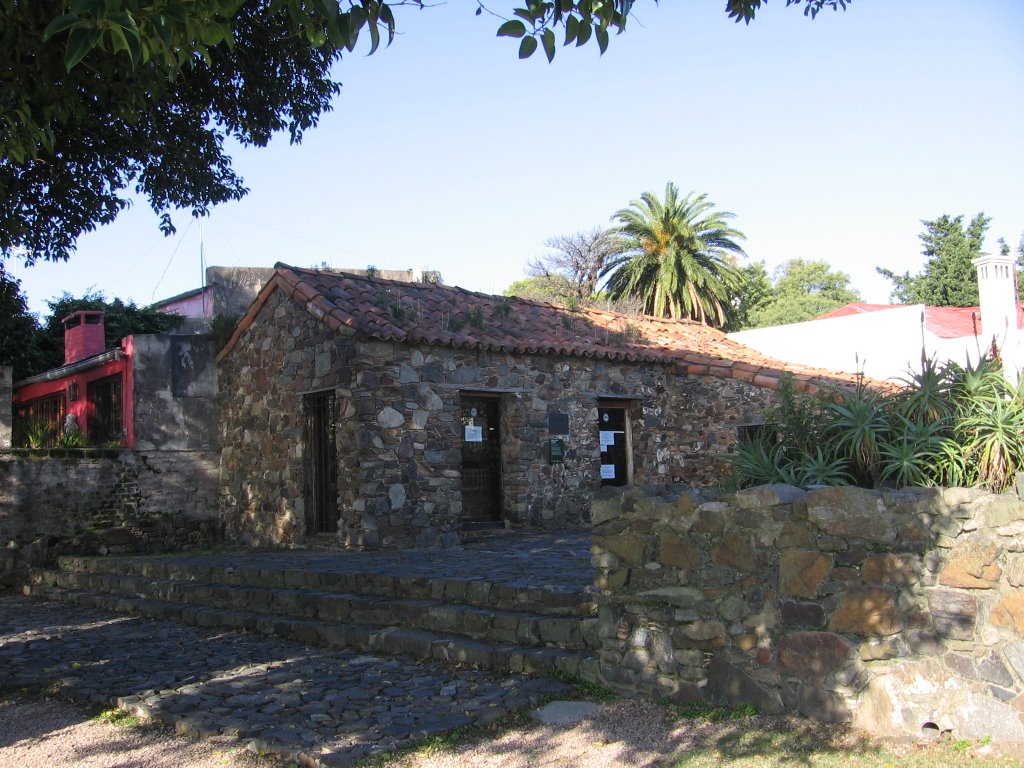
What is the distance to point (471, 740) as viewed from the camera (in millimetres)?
4727

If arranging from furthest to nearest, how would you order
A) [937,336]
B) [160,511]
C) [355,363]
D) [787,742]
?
[937,336] → [160,511] → [355,363] → [787,742]

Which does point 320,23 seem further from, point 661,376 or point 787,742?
point 661,376

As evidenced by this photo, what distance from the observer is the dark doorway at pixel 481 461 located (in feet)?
40.4

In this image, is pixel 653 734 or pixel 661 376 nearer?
pixel 653 734

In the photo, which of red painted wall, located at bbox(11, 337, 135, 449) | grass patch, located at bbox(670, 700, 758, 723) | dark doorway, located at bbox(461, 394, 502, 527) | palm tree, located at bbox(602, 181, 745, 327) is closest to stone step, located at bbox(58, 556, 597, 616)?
grass patch, located at bbox(670, 700, 758, 723)

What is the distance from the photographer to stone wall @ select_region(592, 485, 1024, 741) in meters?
4.22

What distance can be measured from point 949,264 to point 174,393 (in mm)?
26627

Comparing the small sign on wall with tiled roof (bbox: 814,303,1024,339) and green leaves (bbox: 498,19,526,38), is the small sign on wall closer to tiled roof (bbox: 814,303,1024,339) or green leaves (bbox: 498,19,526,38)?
green leaves (bbox: 498,19,526,38)

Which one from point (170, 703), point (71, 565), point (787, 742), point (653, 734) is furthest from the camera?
point (71, 565)

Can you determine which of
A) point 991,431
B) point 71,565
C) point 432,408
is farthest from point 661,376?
point 991,431

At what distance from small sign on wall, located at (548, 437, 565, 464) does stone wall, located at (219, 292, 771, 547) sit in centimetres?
6

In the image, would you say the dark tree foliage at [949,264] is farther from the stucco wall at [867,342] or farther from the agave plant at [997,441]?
the agave plant at [997,441]

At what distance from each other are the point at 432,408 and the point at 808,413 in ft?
22.6

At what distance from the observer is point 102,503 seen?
1309 centimetres
